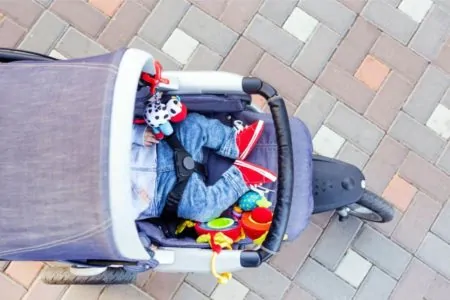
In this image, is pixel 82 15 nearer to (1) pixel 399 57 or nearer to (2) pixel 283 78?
(2) pixel 283 78

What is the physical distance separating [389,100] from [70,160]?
151 cm

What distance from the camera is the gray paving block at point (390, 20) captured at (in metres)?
2.71

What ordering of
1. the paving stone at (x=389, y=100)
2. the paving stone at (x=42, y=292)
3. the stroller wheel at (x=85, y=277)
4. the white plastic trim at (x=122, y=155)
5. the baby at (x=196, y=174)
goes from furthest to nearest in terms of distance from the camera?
the paving stone at (x=389, y=100) < the paving stone at (x=42, y=292) < the stroller wheel at (x=85, y=277) < the baby at (x=196, y=174) < the white plastic trim at (x=122, y=155)

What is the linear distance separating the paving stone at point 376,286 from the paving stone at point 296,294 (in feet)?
0.60

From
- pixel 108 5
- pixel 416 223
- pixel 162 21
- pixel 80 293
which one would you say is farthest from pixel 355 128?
pixel 80 293

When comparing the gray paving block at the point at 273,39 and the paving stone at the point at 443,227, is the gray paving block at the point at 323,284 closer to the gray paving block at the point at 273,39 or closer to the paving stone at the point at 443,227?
the paving stone at the point at 443,227

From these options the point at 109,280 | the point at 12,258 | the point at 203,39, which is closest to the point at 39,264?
the point at 109,280

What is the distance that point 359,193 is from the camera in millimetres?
2297

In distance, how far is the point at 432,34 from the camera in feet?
8.91

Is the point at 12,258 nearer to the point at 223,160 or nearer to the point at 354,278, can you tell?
the point at 223,160

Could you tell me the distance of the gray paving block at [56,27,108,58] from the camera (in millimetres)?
2701

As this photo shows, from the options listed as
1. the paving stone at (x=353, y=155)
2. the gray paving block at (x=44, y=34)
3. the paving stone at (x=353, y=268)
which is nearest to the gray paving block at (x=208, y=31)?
the gray paving block at (x=44, y=34)

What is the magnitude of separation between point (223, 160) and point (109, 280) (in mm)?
616

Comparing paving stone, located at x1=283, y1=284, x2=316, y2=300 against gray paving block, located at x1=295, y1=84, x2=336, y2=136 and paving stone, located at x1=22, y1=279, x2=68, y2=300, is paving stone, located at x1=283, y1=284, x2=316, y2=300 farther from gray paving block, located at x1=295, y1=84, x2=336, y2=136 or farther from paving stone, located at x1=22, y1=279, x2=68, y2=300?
paving stone, located at x1=22, y1=279, x2=68, y2=300
